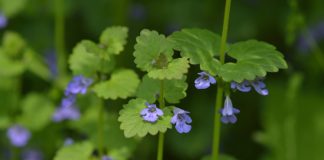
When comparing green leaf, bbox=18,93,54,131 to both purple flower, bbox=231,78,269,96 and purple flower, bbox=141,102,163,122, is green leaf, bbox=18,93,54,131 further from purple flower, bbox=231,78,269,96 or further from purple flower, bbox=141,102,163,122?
purple flower, bbox=231,78,269,96

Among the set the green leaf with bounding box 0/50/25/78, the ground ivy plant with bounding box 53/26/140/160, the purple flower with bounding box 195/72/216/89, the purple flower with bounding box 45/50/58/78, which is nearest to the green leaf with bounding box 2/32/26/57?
the green leaf with bounding box 0/50/25/78

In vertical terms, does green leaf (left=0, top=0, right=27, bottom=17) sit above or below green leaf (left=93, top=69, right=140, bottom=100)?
above

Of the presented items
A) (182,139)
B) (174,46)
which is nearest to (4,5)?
(182,139)

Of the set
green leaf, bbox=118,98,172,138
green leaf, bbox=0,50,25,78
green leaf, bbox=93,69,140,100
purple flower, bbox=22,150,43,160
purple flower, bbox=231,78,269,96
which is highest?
green leaf, bbox=0,50,25,78

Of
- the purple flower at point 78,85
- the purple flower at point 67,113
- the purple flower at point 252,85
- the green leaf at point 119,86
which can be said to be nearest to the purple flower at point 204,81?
the purple flower at point 252,85

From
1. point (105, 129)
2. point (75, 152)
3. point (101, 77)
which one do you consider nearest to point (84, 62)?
point (101, 77)

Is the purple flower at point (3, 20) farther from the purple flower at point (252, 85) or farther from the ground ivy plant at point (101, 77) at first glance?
the purple flower at point (252, 85)

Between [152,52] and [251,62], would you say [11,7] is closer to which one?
[152,52]
